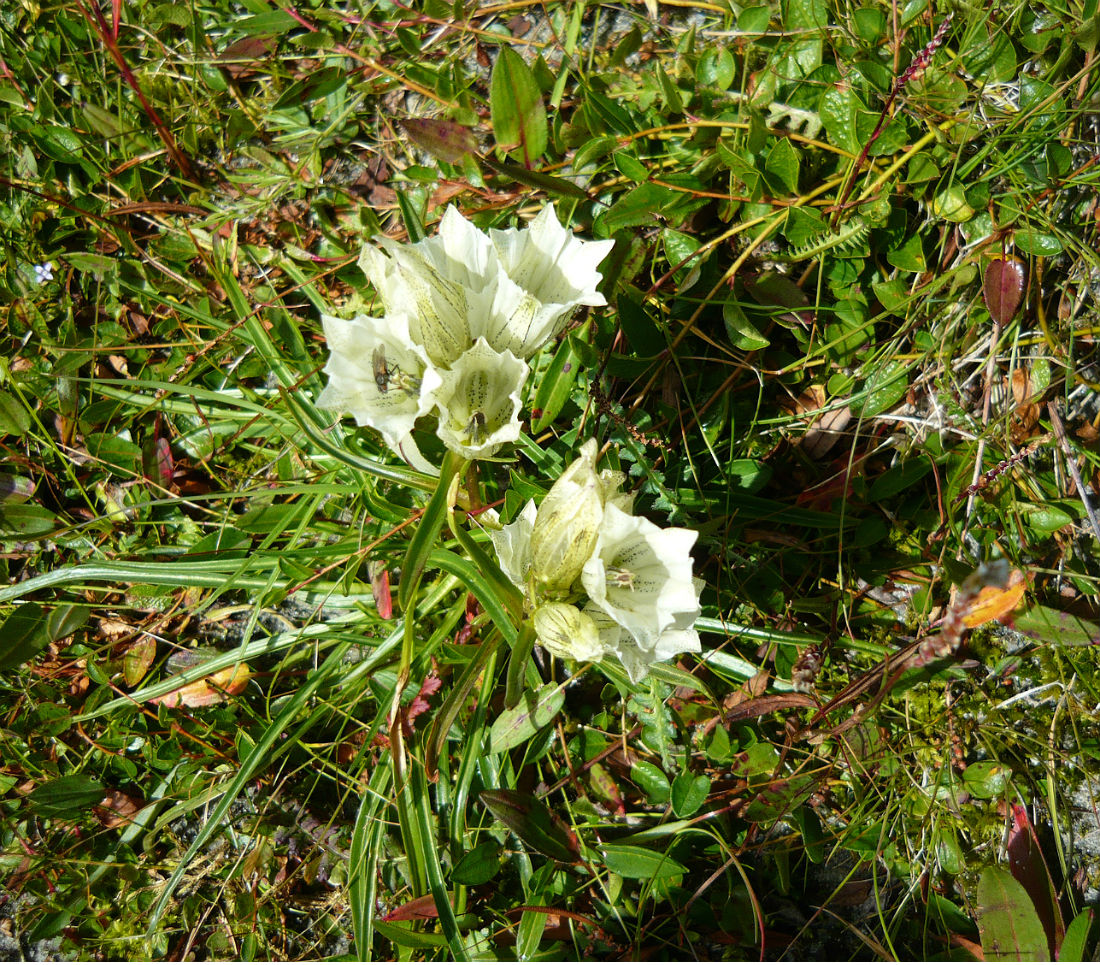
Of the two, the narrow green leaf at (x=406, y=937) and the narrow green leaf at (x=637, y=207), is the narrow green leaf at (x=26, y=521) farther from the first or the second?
the narrow green leaf at (x=637, y=207)

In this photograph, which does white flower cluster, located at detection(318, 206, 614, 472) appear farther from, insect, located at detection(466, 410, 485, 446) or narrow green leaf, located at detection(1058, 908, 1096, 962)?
narrow green leaf, located at detection(1058, 908, 1096, 962)

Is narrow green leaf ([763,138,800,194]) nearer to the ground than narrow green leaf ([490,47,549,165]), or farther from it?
nearer to the ground

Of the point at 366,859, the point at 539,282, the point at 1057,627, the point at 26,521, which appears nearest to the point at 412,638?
the point at 366,859

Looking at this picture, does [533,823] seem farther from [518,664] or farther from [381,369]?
[381,369]

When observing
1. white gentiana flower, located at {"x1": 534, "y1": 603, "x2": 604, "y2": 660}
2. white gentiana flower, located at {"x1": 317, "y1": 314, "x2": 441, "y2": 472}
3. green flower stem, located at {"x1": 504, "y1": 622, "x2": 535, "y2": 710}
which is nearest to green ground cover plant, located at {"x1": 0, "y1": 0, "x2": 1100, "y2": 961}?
green flower stem, located at {"x1": 504, "y1": 622, "x2": 535, "y2": 710}

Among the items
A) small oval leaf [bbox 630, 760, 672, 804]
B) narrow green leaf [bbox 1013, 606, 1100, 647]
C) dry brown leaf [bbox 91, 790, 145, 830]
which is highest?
narrow green leaf [bbox 1013, 606, 1100, 647]

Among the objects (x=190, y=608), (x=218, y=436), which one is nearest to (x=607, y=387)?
(x=218, y=436)

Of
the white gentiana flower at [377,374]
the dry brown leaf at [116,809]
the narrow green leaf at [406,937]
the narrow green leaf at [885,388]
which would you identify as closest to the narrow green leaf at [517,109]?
the white gentiana flower at [377,374]
